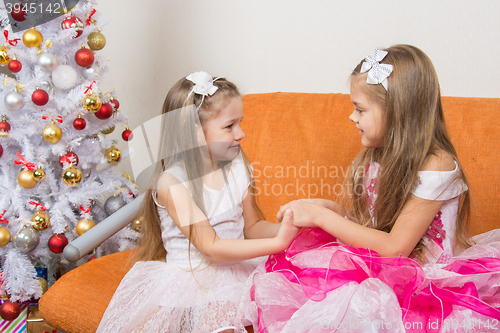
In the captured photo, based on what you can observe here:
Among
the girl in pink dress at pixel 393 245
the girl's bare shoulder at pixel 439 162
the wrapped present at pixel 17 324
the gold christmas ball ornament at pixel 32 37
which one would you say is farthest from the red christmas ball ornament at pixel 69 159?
the girl's bare shoulder at pixel 439 162

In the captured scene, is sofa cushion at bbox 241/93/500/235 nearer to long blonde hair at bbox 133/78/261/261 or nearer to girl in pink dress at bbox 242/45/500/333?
girl in pink dress at bbox 242/45/500/333

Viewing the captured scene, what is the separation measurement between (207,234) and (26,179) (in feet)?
2.92

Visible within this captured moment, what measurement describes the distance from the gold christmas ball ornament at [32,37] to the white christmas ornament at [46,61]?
5 centimetres

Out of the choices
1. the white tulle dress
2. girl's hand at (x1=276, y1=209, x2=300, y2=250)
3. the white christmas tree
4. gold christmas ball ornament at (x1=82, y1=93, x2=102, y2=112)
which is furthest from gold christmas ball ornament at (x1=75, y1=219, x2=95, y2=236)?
girl's hand at (x1=276, y1=209, x2=300, y2=250)

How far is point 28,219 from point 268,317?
3.84 ft

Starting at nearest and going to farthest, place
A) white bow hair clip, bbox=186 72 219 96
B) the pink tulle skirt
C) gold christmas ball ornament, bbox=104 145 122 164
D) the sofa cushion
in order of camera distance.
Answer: the pink tulle skirt, white bow hair clip, bbox=186 72 219 96, the sofa cushion, gold christmas ball ornament, bbox=104 145 122 164

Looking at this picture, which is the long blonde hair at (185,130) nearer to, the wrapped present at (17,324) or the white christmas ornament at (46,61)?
the white christmas ornament at (46,61)

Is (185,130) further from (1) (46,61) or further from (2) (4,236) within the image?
(2) (4,236)

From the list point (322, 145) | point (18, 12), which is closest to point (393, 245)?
point (322, 145)

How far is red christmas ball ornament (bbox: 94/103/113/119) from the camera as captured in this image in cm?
159

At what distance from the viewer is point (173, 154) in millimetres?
1104

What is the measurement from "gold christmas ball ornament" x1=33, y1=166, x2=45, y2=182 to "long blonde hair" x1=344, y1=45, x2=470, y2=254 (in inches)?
47.6

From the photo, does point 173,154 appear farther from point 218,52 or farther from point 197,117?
point 218,52

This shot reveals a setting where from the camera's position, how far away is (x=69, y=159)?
1534mm
